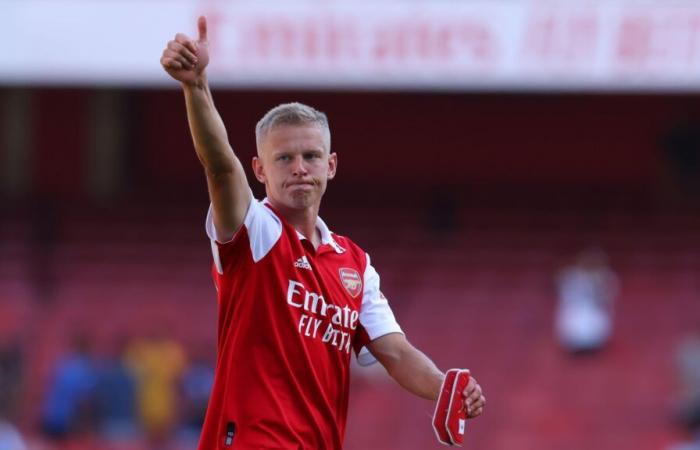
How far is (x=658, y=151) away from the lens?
17797 millimetres

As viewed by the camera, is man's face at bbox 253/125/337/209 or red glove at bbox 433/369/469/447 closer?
man's face at bbox 253/125/337/209

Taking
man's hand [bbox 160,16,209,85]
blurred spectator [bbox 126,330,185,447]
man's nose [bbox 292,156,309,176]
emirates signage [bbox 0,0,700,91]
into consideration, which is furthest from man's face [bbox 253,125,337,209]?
emirates signage [bbox 0,0,700,91]

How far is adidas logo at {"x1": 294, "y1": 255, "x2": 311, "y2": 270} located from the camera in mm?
4758

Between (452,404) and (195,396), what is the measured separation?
8.57 metres

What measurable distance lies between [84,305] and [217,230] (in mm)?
11766

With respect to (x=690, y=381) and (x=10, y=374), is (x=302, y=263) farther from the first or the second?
(x=10, y=374)

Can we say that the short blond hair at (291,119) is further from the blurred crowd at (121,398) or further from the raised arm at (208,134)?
the blurred crowd at (121,398)

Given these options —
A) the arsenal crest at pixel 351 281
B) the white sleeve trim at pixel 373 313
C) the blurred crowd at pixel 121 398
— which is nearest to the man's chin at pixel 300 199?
the arsenal crest at pixel 351 281

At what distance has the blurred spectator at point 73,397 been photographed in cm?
1357

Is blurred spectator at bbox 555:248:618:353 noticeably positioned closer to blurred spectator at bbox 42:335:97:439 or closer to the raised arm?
blurred spectator at bbox 42:335:97:439

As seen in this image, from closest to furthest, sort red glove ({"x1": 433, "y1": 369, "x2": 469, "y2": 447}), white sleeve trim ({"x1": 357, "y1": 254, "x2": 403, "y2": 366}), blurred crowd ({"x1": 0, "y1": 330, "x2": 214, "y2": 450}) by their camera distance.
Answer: red glove ({"x1": 433, "y1": 369, "x2": 469, "y2": 447}), white sleeve trim ({"x1": 357, "y1": 254, "x2": 403, "y2": 366}), blurred crowd ({"x1": 0, "y1": 330, "x2": 214, "y2": 450})

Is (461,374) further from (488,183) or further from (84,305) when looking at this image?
(488,183)

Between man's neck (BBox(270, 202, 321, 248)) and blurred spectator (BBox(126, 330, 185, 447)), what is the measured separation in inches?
349

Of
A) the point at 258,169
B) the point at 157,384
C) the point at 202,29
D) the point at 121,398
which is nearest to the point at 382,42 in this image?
the point at 157,384
